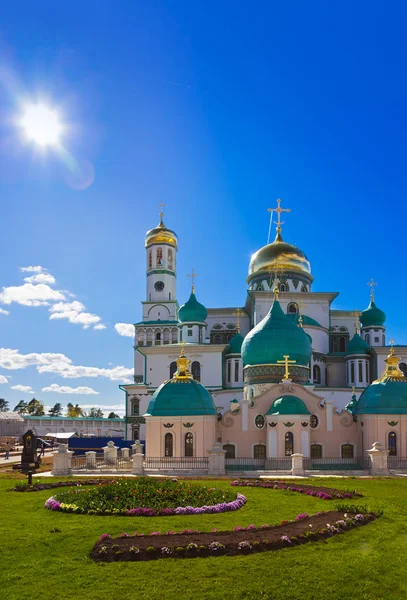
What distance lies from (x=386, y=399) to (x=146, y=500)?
1761cm

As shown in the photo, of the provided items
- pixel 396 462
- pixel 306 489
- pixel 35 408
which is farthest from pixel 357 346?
pixel 35 408

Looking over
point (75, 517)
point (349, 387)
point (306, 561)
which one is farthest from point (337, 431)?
point (306, 561)

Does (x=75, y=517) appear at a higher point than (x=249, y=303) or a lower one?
lower

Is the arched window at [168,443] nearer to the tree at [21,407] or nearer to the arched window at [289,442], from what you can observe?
the arched window at [289,442]

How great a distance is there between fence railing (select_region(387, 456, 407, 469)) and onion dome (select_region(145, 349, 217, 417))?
8.52m

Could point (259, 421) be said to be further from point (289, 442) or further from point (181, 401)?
point (181, 401)

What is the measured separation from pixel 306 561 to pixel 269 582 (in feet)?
4.13

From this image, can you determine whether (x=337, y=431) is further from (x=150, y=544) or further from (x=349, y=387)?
(x=150, y=544)

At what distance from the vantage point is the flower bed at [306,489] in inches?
717

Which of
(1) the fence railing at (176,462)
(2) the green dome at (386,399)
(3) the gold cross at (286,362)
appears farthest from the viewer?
(3) the gold cross at (286,362)

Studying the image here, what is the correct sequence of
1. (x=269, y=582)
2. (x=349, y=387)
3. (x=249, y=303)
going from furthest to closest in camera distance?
1. (x=249, y=303)
2. (x=349, y=387)
3. (x=269, y=582)

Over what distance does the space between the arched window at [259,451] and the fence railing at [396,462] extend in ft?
19.3

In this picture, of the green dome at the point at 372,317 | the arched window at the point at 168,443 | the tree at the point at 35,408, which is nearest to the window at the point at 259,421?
the arched window at the point at 168,443

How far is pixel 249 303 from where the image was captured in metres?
52.5
